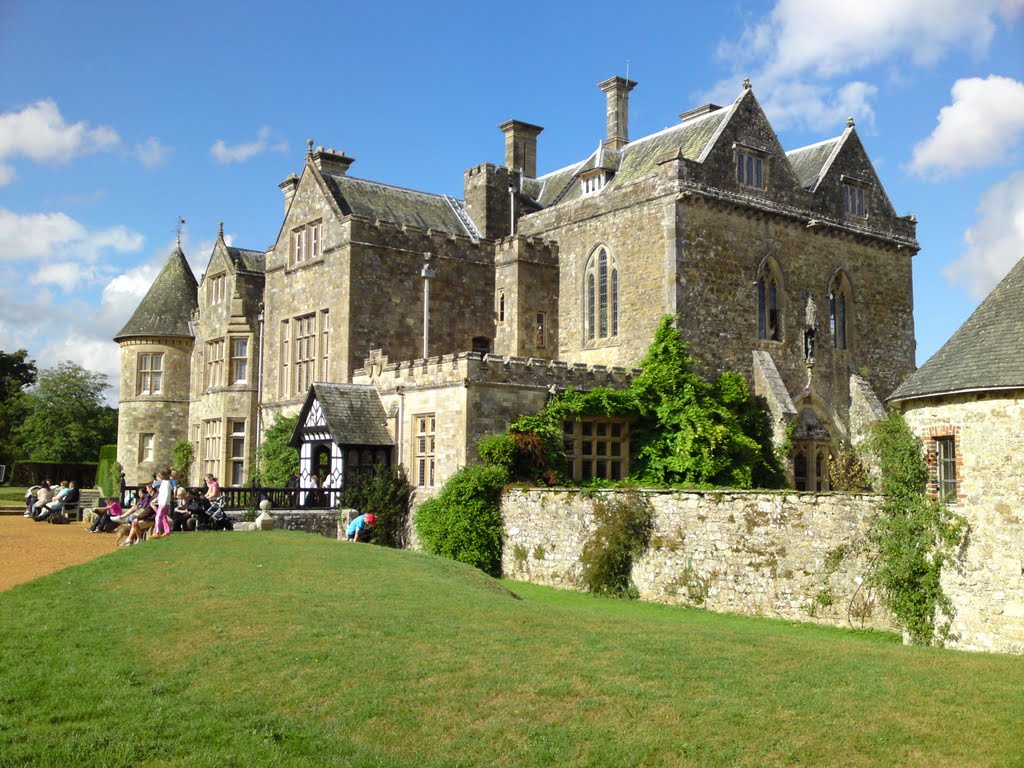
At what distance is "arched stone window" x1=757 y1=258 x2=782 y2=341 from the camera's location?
32.0 metres

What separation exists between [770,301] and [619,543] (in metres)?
13.9

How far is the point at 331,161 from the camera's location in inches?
1495

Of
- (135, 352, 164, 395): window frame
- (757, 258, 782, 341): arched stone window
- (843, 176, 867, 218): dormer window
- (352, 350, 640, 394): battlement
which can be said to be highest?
(843, 176, 867, 218): dormer window

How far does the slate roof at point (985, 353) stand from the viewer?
15.1 m

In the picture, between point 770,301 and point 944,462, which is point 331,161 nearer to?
point 770,301

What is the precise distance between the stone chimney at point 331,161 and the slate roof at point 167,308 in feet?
34.4

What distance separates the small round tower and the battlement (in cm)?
1703

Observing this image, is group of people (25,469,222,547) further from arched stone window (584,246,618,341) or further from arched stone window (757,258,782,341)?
arched stone window (757,258,782,341)

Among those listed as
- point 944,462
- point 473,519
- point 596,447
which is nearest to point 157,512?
point 473,519

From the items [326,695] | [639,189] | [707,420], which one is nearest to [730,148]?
[639,189]

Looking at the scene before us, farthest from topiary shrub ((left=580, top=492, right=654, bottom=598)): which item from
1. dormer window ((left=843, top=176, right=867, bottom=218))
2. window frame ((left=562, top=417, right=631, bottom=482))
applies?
dormer window ((left=843, top=176, right=867, bottom=218))

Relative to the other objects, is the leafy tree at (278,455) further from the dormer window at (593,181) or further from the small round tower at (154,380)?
the dormer window at (593,181)

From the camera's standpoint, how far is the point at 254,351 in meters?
38.9

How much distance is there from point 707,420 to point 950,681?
56.7ft
